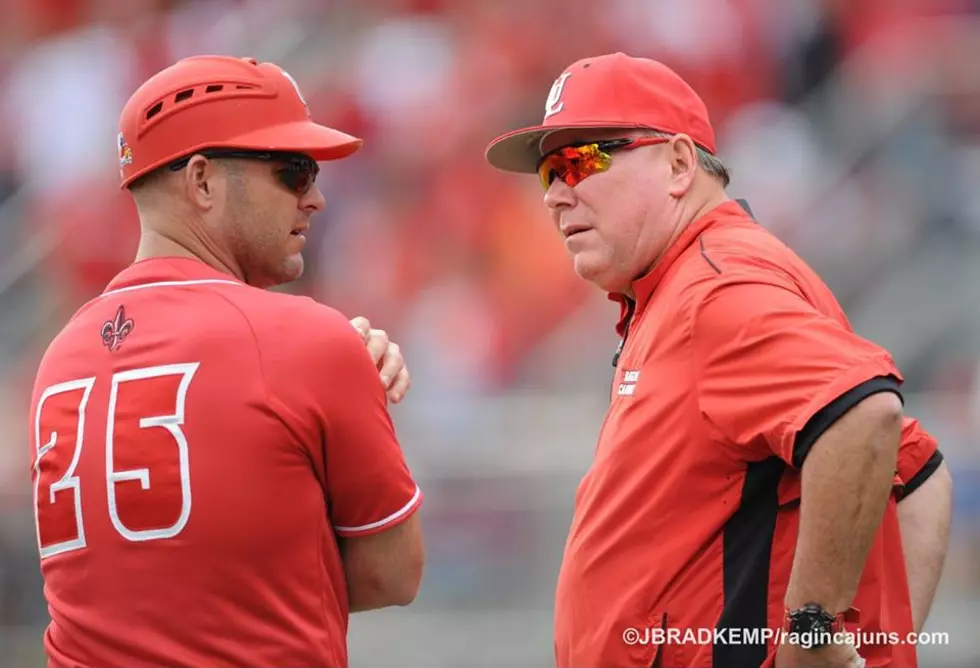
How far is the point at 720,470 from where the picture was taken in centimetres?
274

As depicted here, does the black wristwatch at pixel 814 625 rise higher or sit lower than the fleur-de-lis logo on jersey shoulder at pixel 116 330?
lower

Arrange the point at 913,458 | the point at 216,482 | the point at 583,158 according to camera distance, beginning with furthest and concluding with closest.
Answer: the point at 583,158 < the point at 913,458 < the point at 216,482

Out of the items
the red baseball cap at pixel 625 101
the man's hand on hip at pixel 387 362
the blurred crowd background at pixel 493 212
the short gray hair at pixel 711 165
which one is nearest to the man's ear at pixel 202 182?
the man's hand on hip at pixel 387 362

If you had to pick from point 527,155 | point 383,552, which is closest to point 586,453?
point 527,155

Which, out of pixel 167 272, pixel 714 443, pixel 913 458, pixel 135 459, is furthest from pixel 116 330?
pixel 913 458

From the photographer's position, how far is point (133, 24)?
318 inches

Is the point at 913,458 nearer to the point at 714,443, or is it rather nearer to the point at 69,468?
the point at 714,443

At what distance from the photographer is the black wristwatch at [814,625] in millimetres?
2566

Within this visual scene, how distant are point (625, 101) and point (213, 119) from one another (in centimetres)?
98

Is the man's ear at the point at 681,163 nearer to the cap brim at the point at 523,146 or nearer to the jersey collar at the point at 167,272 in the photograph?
the cap brim at the point at 523,146

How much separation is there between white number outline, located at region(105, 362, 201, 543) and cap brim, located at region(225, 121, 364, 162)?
0.46 m

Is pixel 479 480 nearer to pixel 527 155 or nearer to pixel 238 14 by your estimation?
pixel 527 155

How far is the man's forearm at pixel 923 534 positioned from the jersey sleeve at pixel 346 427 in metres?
1.22

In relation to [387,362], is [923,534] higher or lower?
lower
